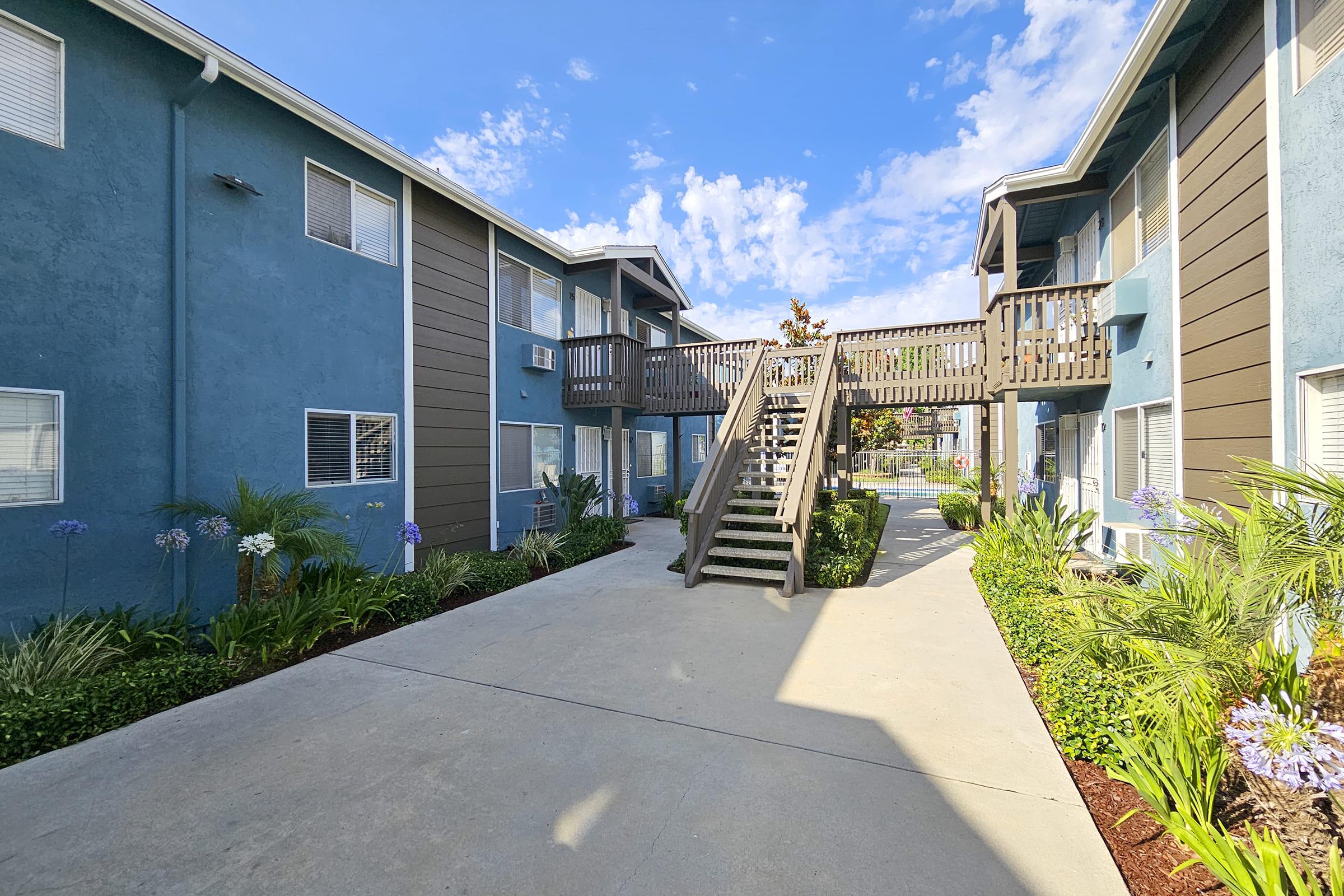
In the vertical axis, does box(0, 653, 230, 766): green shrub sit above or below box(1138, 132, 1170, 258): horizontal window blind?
below

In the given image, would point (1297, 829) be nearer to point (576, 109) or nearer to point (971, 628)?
point (971, 628)

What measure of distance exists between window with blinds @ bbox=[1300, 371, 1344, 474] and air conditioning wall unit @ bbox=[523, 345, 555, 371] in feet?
29.3

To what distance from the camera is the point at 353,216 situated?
684 centimetres

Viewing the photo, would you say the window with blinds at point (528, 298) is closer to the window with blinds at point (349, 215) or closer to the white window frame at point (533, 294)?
the white window frame at point (533, 294)

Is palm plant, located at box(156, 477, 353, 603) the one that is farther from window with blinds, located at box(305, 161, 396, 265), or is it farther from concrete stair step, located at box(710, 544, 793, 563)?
concrete stair step, located at box(710, 544, 793, 563)

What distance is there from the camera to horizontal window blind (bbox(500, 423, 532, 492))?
925 cm

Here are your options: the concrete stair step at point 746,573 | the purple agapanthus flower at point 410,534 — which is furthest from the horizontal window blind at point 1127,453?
the purple agapanthus flower at point 410,534

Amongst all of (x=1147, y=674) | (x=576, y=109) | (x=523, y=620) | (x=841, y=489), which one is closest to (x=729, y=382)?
(x=841, y=489)

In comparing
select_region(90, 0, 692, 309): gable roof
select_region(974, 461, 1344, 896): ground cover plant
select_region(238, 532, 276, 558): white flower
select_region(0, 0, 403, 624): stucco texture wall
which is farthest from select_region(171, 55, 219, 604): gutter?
select_region(974, 461, 1344, 896): ground cover plant

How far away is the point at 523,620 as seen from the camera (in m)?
5.58

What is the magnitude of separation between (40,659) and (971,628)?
7.07m

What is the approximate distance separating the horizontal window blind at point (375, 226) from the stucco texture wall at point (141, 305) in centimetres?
68

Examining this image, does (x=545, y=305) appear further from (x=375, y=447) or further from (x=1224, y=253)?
(x=1224, y=253)

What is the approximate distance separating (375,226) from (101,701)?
579 cm
